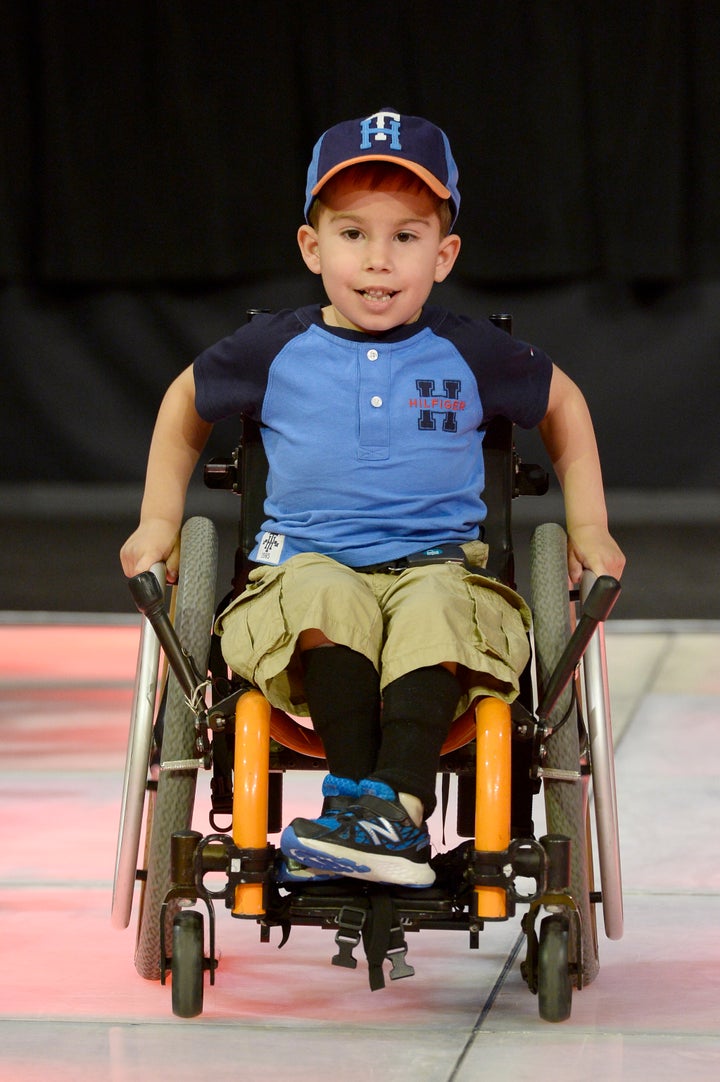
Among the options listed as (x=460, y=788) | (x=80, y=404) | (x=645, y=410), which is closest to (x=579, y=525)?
(x=460, y=788)

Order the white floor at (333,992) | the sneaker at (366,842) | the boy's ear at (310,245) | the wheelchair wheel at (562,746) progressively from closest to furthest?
the sneaker at (366,842) < the white floor at (333,992) < the wheelchair wheel at (562,746) < the boy's ear at (310,245)

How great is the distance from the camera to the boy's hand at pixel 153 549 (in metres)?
2.30

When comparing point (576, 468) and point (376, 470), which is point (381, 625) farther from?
point (576, 468)

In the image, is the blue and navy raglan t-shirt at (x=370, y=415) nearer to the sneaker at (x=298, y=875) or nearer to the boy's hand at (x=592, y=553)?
the boy's hand at (x=592, y=553)

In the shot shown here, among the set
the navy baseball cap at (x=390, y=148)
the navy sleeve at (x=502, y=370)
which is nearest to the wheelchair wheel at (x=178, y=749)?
the navy sleeve at (x=502, y=370)

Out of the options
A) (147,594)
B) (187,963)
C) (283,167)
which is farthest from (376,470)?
(283,167)

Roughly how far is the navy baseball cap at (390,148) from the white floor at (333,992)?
39.9 inches

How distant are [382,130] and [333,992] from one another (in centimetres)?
108

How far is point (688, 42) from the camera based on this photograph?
18.8 ft

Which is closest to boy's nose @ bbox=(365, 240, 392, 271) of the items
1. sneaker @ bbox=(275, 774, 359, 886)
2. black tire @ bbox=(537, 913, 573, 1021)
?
sneaker @ bbox=(275, 774, 359, 886)

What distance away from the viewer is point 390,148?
2.25 m

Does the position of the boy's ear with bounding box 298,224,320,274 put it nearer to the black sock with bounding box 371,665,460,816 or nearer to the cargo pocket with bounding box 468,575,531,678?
the cargo pocket with bounding box 468,575,531,678

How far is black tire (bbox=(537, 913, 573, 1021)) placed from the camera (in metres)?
2.03

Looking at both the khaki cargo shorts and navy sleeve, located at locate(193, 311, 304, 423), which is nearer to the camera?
the khaki cargo shorts
